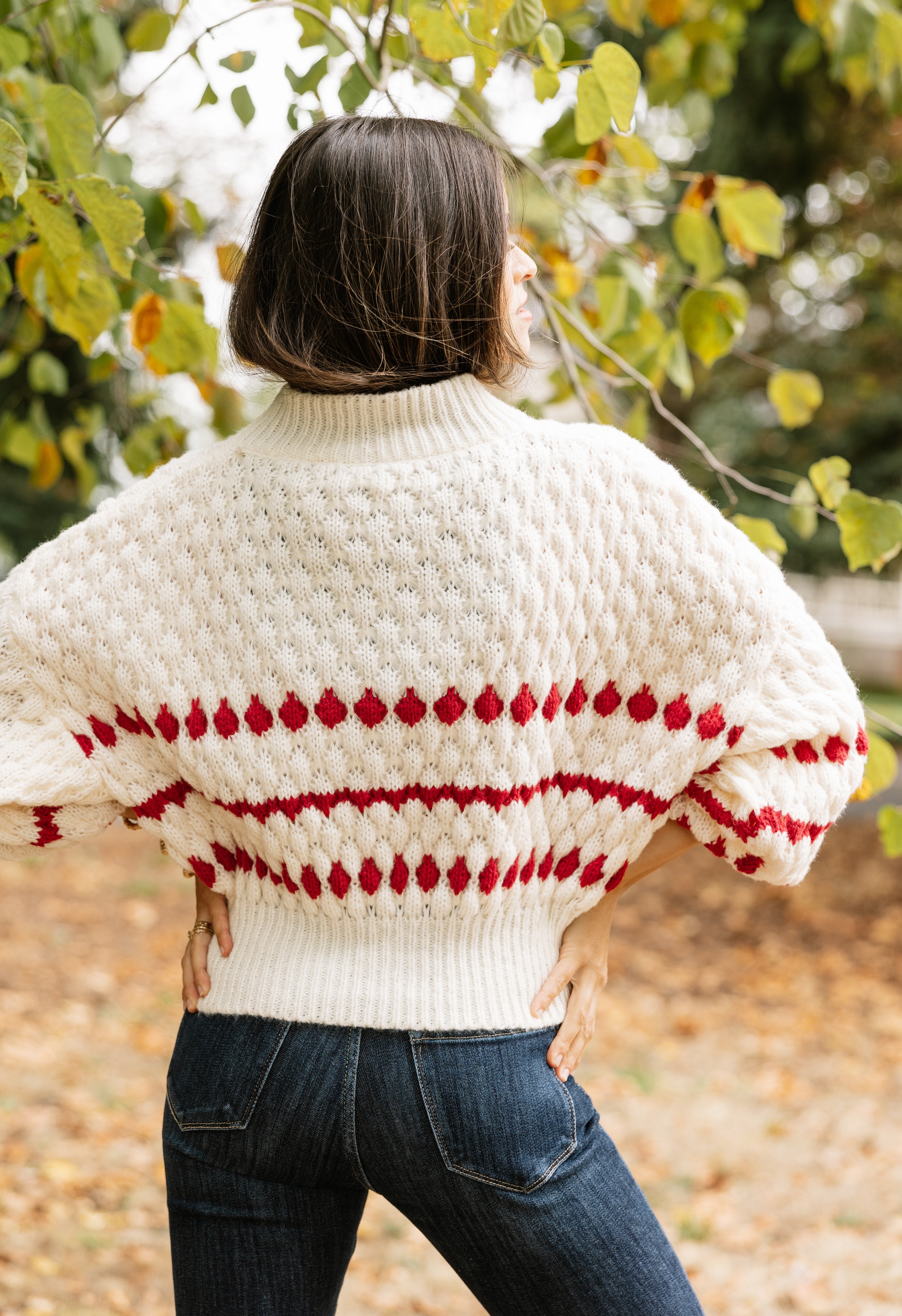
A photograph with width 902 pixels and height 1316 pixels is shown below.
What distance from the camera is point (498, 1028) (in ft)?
3.95

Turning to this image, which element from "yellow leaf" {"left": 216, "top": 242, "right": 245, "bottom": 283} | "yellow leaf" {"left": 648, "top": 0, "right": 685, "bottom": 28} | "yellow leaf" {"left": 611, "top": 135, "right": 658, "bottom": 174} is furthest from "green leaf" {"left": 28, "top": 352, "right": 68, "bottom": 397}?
"yellow leaf" {"left": 648, "top": 0, "right": 685, "bottom": 28}

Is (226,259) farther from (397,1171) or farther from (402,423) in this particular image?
(397,1171)

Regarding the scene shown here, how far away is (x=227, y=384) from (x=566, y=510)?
1.97 metres

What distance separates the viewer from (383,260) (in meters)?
1.15

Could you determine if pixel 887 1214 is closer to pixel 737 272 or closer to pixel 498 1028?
pixel 498 1028

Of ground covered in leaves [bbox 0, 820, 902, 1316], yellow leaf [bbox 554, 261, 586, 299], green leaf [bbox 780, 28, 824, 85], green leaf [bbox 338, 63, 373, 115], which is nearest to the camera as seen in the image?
green leaf [bbox 338, 63, 373, 115]

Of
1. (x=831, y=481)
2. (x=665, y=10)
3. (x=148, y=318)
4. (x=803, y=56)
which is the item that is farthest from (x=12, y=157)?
(x=803, y=56)

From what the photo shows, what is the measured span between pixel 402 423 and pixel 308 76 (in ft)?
3.86

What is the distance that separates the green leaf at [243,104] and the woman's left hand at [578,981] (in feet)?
4.83

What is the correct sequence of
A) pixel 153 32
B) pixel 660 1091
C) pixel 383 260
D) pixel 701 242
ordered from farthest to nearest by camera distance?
pixel 660 1091 < pixel 701 242 < pixel 153 32 < pixel 383 260

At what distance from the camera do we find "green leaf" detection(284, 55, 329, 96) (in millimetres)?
2051

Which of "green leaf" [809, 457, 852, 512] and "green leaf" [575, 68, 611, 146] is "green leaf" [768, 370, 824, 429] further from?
"green leaf" [575, 68, 611, 146]

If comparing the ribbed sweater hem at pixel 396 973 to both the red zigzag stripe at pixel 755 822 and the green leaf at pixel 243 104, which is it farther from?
the green leaf at pixel 243 104

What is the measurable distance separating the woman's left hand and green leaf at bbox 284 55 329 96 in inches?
59.0
